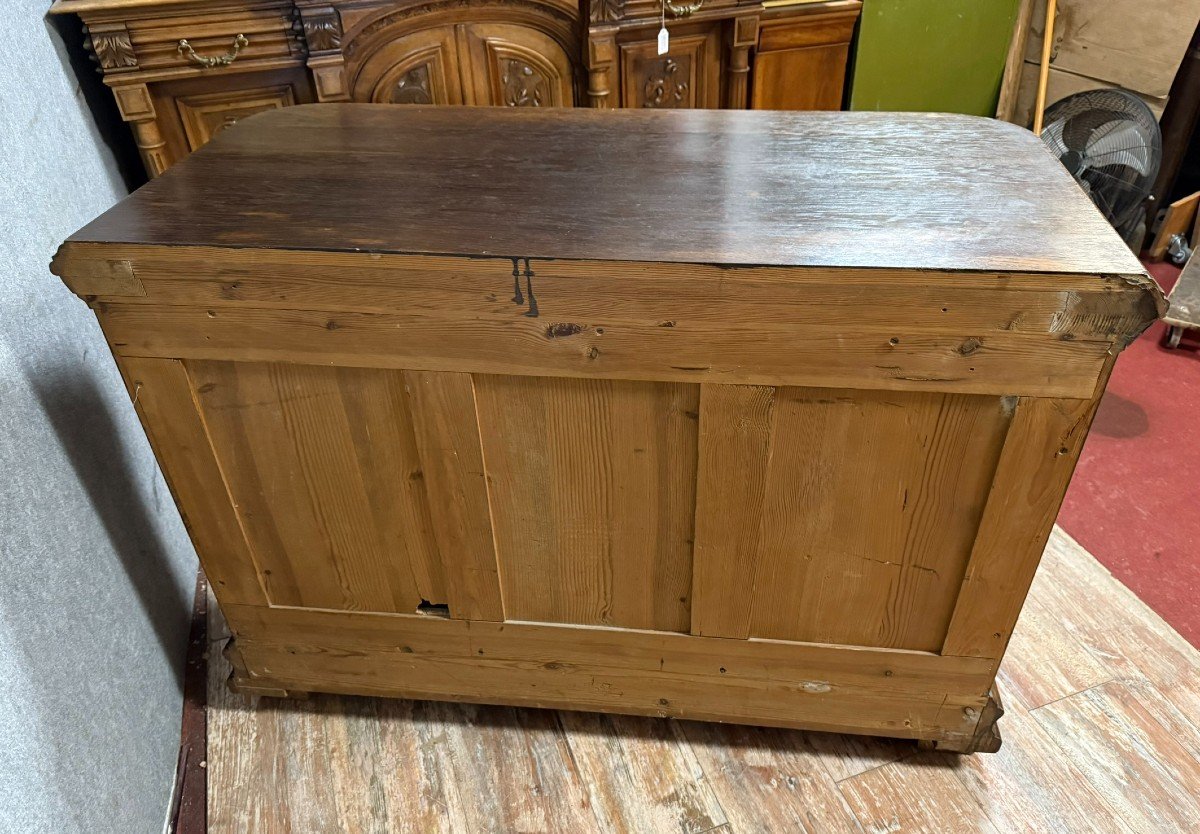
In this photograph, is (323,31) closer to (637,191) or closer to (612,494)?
(637,191)

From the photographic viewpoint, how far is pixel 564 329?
1009mm

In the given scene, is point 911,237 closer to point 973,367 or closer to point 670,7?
point 973,367

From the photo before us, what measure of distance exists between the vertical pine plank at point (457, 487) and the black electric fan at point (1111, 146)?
2.07 m

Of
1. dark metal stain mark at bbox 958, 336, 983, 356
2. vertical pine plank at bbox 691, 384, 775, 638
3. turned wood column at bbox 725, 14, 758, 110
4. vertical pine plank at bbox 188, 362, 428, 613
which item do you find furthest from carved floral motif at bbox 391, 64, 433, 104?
dark metal stain mark at bbox 958, 336, 983, 356

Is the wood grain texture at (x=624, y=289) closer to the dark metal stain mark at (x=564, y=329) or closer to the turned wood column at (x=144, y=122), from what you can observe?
the dark metal stain mark at (x=564, y=329)

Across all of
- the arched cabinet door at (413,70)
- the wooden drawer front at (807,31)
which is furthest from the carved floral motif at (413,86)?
the wooden drawer front at (807,31)

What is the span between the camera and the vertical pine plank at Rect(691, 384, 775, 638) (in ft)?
3.44

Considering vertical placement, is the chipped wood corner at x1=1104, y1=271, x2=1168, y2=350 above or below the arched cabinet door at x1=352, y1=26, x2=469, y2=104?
above

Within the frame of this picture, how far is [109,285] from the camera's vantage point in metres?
1.04

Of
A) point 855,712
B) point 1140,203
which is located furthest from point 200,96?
point 1140,203

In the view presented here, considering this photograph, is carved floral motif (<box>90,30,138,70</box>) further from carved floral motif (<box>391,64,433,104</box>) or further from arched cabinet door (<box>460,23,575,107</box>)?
arched cabinet door (<box>460,23,575,107</box>)

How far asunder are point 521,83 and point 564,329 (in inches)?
57.7

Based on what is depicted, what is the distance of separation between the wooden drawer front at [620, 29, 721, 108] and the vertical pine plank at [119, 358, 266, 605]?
1621 millimetres

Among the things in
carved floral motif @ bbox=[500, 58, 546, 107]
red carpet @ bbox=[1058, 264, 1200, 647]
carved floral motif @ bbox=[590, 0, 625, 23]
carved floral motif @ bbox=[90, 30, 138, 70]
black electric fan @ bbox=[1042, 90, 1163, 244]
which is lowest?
red carpet @ bbox=[1058, 264, 1200, 647]
